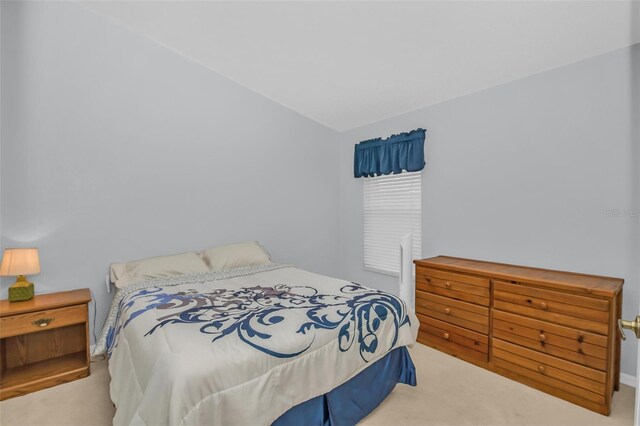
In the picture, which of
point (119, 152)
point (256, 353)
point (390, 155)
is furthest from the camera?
point (390, 155)

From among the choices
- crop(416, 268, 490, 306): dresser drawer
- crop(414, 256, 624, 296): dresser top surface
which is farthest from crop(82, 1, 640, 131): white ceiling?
crop(416, 268, 490, 306): dresser drawer

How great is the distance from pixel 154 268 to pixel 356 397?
6.69 ft

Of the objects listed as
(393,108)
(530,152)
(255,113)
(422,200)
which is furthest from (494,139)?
(255,113)

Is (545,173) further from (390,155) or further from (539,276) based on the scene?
(390,155)

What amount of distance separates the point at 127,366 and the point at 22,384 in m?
1.20

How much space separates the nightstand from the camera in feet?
6.98

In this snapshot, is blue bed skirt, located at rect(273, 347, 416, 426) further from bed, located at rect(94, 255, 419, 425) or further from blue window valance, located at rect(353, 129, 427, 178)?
blue window valance, located at rect(353, 129, 427, 178)

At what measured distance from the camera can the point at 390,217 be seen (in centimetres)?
384

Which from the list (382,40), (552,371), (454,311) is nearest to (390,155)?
(382,40)

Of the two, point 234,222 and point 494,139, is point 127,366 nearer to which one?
point 234,222

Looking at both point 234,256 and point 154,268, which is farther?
point 234,256

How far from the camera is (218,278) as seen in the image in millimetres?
2766

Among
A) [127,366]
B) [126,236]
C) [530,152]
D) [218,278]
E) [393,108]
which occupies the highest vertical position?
[393,108]

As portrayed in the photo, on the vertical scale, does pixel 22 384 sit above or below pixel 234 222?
below
